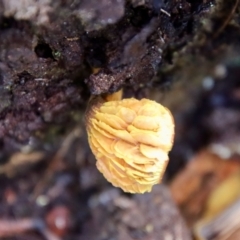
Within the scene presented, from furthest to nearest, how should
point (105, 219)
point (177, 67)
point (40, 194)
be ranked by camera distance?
point (40, 194) → point (105, 219) → point (177, 67)

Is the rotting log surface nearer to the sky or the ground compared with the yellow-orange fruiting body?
nearer to the sky

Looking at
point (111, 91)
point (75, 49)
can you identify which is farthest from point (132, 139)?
point (75, 49)

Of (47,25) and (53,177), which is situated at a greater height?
(47,25)

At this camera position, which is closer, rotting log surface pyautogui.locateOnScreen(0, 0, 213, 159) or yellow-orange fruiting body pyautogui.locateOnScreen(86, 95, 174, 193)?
rotting log surface pyautogui.locateOnScreen(0, 0, 213, 159)

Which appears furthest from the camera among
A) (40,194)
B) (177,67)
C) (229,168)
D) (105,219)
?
(229,168)

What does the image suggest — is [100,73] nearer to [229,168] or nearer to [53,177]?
[53,177]

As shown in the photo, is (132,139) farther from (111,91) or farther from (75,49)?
(75,49)

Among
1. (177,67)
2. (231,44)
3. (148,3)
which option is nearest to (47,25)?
(148,3)

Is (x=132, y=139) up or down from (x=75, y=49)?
down
